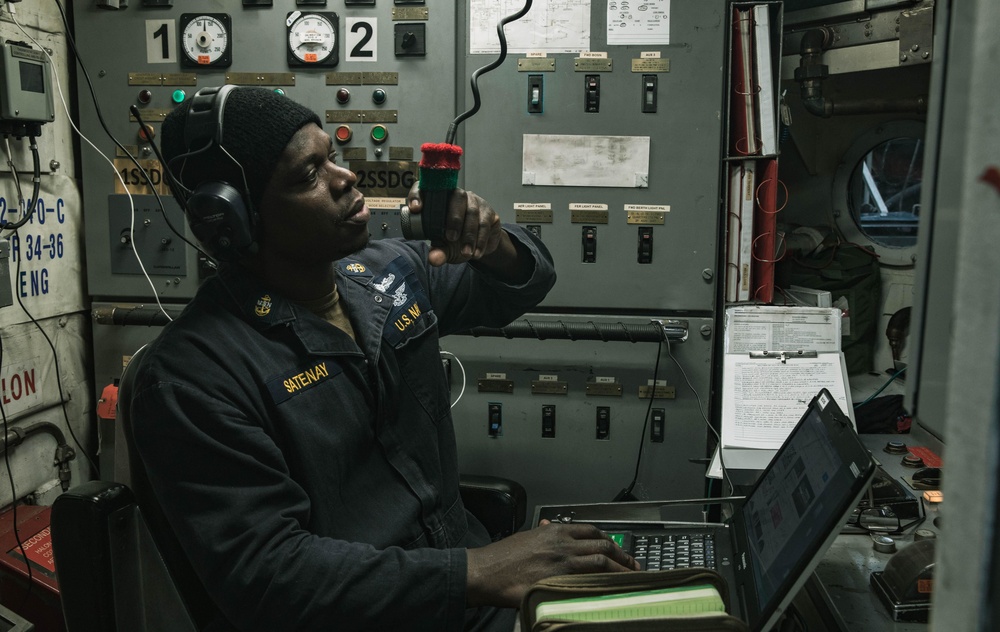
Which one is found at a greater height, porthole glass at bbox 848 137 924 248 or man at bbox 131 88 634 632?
porthole glass at bbox 848 137 924 248

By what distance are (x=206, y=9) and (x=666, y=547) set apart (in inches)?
90.8

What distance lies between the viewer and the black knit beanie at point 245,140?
48.1 inches

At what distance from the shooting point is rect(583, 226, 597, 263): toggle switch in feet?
8.20

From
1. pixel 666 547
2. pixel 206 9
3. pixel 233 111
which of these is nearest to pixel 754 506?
pixel 666 547

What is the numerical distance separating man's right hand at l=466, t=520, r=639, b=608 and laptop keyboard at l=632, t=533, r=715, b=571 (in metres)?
0.07

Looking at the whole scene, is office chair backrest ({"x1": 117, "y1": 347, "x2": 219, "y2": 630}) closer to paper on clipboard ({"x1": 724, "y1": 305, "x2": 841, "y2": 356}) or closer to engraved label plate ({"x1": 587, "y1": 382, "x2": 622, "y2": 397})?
paper on clipboard ({"x1": 724, "y1": 305, "x2": 841, "y2": 356})

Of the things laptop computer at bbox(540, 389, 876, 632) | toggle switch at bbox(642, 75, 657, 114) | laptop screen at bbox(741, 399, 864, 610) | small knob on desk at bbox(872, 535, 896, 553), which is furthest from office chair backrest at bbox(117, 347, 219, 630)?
toggle switch at bbox(642, 75, 657, 114)

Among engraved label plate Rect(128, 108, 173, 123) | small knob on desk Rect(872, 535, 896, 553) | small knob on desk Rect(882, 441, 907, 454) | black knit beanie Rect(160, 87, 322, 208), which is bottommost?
small knob on desk Rect(882, 441, 907, 454)

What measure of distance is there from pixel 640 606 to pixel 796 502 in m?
0.33

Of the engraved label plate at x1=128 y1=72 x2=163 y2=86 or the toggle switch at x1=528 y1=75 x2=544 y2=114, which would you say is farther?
the engraved label plate at x1=128 y1=72 x2=163 y2=86

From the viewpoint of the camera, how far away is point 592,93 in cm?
242

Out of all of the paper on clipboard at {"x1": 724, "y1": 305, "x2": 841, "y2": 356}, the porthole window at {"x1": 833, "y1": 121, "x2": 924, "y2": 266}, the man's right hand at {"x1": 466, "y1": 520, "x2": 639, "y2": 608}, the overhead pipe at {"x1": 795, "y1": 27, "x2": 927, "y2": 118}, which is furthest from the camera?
the porthole window at {"x1": 833, "y1": 121, "x2": 924, "y2": 266}

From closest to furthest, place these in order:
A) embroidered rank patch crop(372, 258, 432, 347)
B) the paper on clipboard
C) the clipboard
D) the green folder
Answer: the green folder < embroidered rank patch crop(372, 258, 432, 347) < the clipboard < the paper on clipboard

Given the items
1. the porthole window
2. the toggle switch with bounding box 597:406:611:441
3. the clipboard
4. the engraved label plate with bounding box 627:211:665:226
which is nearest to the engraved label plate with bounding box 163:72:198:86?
the engraved label plate with bounding box 627:211:665:226
